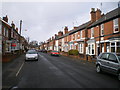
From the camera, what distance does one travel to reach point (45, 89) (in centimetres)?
562

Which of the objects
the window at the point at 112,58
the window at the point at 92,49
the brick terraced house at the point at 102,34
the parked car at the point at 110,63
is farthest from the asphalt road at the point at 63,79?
the window at the point at 92,49

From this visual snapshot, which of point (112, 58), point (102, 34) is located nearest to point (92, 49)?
point (102, 34)

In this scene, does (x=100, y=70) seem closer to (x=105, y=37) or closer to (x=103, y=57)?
(x=103, y=57)

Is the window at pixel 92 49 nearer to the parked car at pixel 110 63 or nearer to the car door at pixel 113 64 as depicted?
the parked car at pixel 110 63

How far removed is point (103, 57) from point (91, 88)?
15.2 feet

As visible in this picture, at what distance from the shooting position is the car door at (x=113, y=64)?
7.97 m

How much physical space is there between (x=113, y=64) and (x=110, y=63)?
335 mm

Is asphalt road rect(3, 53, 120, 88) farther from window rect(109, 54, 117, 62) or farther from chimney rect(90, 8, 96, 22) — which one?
chimney rect(90, 8, 96, 22)

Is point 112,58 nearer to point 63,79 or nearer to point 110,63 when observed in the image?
point 110,63

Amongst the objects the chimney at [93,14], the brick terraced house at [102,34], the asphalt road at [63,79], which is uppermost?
the chimney at [93,14]

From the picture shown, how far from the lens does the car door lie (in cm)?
797

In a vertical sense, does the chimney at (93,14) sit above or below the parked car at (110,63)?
above

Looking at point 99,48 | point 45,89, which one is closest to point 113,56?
point 45,89

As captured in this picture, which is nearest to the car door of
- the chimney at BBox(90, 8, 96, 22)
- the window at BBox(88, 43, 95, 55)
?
the window at BBox(88, 43, 95, 55)
